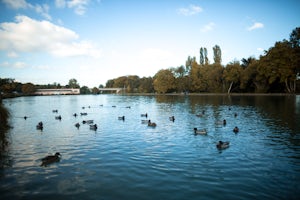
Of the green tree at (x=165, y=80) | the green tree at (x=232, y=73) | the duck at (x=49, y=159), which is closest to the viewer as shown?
the duck at (x=49, y=159)

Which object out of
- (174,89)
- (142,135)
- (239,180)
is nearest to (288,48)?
(174,89)

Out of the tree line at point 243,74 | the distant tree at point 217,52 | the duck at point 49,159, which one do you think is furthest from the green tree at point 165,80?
the duck at point 49,159

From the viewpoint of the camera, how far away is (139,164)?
1230cm

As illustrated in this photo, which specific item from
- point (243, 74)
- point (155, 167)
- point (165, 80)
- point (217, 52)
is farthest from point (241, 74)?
point (155, 167)

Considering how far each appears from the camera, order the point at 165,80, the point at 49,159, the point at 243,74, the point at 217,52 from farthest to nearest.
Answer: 1. the point at 165,80
2. the point at 217,52
3. the point at 243,74
4. the point at 49,159

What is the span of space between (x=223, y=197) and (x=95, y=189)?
5.18 m

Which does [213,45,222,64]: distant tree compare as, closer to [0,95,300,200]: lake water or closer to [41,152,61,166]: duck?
[0,95,300,200]: lake water

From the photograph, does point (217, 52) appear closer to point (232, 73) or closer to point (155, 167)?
point (232, 73)

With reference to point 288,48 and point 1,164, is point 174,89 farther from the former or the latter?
point 1,164

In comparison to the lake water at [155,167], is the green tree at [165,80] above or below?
above

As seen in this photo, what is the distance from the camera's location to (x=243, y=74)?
95750mm

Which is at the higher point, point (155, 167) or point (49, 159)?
point (49, 159)

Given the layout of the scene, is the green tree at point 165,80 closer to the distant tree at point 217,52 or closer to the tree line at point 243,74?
the tree line at point 243,74

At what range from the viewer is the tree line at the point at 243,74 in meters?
79.7
